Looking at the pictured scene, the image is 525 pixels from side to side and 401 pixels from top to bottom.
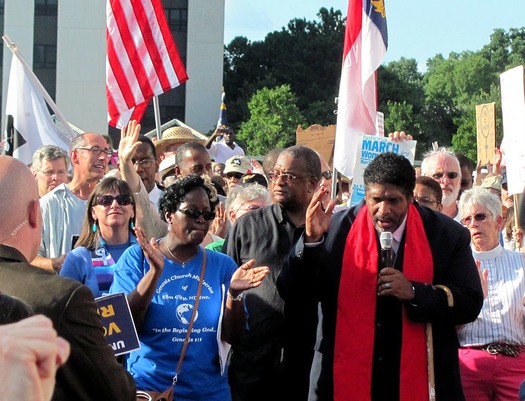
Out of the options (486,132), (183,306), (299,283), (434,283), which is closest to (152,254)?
(183,306)

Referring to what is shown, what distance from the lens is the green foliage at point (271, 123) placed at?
1967 inches

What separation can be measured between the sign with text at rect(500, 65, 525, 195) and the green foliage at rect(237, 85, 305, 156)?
4133 centimetres

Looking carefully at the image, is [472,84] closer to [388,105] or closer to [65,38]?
[388,105]

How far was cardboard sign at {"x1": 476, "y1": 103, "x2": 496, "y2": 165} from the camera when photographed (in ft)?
38.9

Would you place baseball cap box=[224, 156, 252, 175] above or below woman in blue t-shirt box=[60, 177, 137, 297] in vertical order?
above

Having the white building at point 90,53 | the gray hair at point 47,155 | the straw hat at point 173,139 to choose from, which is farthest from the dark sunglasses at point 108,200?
the white building at point 90,53

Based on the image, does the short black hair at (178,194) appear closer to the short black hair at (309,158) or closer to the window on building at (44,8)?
the short black hair at (309,158)

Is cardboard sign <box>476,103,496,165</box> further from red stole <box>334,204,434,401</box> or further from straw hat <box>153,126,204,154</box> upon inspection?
red stole <box>334,204,434,401</box>

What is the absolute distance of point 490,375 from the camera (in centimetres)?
573

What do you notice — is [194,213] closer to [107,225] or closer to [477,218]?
[107,225]

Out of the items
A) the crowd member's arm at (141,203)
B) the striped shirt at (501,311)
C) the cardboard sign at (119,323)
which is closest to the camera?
the cardboard sign at (119,323)

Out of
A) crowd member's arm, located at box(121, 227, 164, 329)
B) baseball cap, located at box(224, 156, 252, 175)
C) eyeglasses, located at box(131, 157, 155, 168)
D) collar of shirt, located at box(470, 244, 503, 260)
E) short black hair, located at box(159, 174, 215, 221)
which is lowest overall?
crowd member's arm, located at box(121, 227, 164, 329)

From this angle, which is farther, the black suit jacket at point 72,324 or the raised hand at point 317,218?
the raised hand at point 317,218

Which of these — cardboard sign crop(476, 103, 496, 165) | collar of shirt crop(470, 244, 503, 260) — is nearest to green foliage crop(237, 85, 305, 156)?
cardboard sign crop(476, 103, 496, 165)
